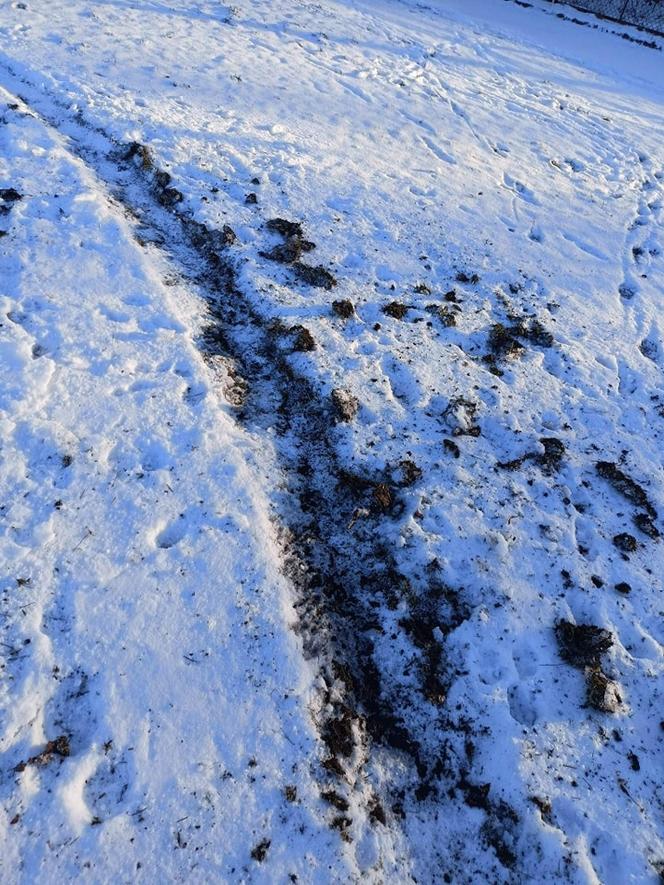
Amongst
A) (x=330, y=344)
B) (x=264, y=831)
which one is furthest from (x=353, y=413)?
(x=264, y=831)

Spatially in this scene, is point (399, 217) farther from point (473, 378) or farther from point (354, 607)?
point (354, 607)

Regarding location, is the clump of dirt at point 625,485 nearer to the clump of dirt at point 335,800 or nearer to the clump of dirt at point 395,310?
the clump of dirt at point 395,310

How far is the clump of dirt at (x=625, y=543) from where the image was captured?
4.74 m

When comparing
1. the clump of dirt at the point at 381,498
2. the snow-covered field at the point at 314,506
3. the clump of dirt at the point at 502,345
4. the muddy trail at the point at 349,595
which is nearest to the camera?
the snow-covered field at the point at 314,506

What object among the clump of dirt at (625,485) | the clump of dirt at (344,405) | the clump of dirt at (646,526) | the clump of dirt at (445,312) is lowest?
the clump of dirt at (344,405)

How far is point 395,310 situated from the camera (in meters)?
6.46

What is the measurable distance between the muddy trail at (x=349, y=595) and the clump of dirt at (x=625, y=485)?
1733 mm

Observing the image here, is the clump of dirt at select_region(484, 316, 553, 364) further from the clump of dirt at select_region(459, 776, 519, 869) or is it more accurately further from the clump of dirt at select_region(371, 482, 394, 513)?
the clump of dirt at select_region(459, 776, 519, 869)

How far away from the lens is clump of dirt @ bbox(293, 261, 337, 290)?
6.68 m

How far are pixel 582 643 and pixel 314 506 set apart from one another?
2.14 meters

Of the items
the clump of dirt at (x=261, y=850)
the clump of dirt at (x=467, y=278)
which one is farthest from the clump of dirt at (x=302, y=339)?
the clump of dirt at (x=261, y=850)

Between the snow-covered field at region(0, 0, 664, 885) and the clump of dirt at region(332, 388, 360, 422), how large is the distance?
0.03m

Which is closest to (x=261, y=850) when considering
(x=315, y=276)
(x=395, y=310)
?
(x=395, y=310)

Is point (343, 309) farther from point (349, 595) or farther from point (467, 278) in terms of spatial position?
point (349, 595)
